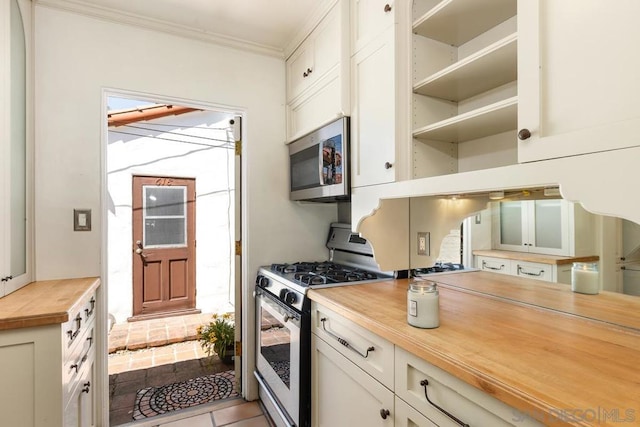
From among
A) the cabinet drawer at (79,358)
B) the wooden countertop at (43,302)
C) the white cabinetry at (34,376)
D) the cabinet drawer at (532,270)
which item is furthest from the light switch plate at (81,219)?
the cabinet drawer at (532,270)

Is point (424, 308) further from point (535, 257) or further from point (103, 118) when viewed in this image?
point (103, 118)

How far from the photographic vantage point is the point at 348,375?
134cm

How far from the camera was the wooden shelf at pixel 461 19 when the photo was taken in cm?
129

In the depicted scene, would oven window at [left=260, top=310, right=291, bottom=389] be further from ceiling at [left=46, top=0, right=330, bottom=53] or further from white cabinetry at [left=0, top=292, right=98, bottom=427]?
ceiling at [left=46, top=0, right=330, bottom=53]

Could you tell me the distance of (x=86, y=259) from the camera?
75.5 inches

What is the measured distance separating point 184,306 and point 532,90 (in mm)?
4361

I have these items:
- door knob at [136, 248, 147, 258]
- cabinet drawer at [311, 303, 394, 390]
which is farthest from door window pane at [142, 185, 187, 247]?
cabinet drawer at [311, 303, 394, 390]

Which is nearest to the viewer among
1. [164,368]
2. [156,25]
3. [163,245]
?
[156,25]

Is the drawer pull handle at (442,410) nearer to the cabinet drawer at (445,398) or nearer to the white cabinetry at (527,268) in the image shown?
the cabinet drawer at (445,398)

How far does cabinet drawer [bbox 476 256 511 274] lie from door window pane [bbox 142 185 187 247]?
3.70m

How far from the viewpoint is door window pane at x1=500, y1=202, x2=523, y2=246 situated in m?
1.46

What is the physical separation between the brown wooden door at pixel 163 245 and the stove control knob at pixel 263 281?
2.37 metres

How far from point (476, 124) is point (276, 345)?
5.25 feet

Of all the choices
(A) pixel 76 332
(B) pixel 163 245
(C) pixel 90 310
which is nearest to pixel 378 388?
(A) pixel 76 332
